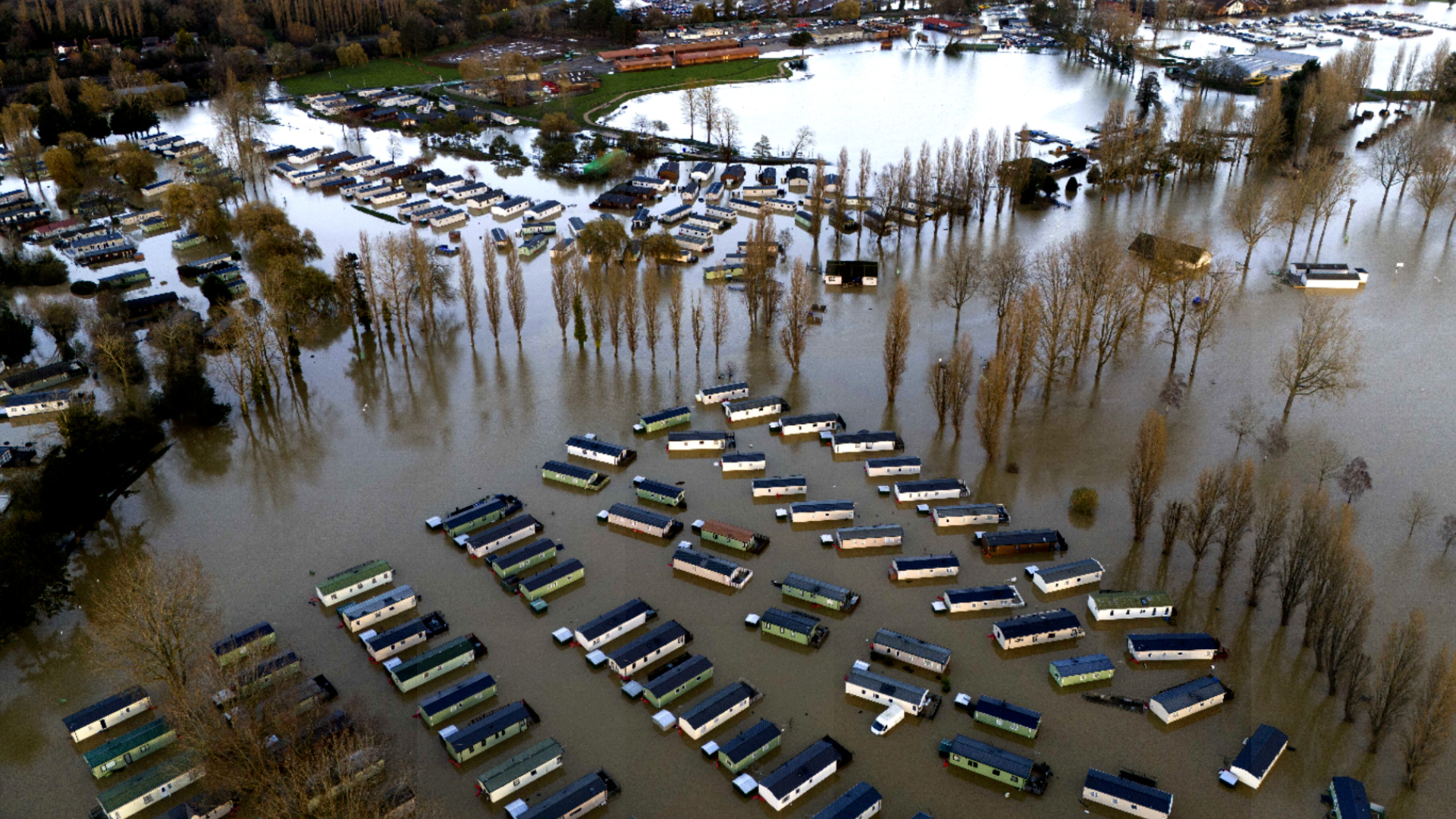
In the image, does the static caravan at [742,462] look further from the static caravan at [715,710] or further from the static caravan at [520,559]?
the static caravan at [715,710]

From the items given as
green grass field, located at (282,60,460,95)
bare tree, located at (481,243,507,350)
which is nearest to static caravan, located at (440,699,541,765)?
bare tree, located at (481,243,507,350)

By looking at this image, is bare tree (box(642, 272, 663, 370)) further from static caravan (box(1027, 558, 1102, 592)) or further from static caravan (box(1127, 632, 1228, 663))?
static caravan (box(1127, 632, 1228, 663))

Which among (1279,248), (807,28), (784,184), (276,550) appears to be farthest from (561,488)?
(807,28)

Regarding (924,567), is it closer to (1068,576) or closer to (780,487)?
(1068,576)

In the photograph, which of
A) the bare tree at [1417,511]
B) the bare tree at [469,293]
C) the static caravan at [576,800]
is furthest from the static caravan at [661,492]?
the bare tree at [1417,511]

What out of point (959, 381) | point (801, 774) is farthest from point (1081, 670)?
point (959, 381)

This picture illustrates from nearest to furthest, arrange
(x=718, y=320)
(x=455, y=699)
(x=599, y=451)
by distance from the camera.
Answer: (x=455, y=699) < (x=599, y=451) < (x=718, y=320)
